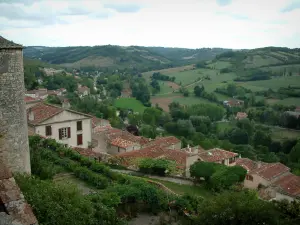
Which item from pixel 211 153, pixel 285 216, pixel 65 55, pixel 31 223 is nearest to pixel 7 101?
pixel 31 223

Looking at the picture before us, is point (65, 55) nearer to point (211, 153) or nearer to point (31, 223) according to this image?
point (211, 153)

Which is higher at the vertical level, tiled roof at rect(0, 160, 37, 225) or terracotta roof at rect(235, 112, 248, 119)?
tiled roof at rect(0, 160, 37, 225)

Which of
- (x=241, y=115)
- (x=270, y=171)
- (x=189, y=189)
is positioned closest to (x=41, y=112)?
(x=189, y=189)

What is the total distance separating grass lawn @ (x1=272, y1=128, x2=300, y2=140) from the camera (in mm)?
68794

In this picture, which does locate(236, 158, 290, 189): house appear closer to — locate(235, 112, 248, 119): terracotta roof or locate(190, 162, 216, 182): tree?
locate(190, 162, 216, 182): tree

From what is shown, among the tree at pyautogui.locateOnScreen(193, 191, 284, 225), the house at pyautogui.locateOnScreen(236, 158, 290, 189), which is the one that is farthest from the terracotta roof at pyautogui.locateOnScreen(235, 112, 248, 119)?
the tree at pyautogui.locateOnScreen(193, 191, 284, 225)

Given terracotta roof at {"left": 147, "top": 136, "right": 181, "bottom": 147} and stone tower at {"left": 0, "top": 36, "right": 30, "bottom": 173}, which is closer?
stone tower at {"left": 0, "top": 36, "right": 30, "bottom": 173}

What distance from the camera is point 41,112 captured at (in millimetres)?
28094

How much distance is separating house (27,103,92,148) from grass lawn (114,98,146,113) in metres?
55.5

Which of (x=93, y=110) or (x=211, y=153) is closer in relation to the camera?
(x=211, y=153)

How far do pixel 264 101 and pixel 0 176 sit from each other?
92.3 meters

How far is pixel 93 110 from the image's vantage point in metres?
65.6

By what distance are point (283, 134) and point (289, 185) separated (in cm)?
4558

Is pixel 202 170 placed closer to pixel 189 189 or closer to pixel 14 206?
pixel 189 189
